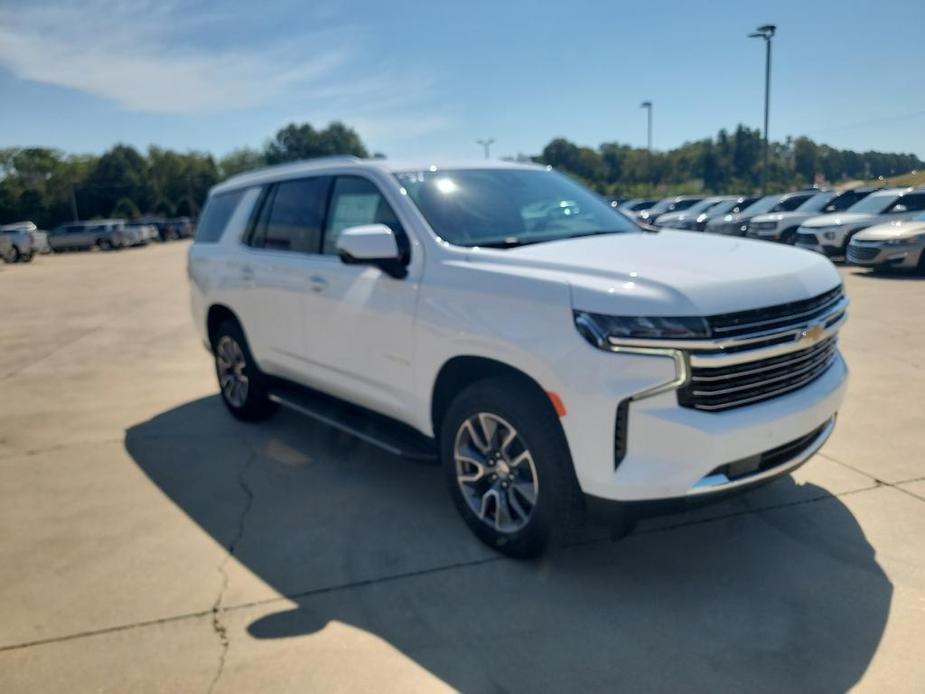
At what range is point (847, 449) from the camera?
15.6ft

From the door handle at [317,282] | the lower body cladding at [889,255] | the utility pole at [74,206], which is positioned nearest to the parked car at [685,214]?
the lower body cladding at [889,255]

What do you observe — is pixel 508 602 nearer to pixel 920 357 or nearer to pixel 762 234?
pixel 920 357

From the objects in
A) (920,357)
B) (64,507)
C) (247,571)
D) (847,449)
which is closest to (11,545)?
(64,507)

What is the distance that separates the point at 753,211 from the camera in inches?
822

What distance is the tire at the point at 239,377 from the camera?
5.57m

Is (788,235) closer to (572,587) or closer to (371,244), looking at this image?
(371,244)

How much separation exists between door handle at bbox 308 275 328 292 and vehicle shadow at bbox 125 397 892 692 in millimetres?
1192

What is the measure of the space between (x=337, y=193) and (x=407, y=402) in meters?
1.48

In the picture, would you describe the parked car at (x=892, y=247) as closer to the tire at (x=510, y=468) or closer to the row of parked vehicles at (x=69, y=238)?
the tire at (x=510, y=468)

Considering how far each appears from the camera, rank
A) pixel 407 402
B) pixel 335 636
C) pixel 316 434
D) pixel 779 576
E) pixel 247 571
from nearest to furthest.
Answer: pixel 335 636
pixel 779 576
pixel 247 571
pixel 407 402
pixel 316 434

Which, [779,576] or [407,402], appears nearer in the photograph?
[779,576]

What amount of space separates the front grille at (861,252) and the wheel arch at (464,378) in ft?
41.2

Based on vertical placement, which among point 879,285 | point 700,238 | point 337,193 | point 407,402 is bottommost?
point 879,285

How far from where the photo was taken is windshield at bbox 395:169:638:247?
3861mm
